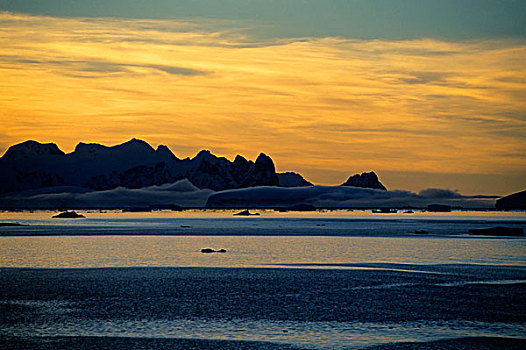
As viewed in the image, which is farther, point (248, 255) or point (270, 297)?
point (248, 255)

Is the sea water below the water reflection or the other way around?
below

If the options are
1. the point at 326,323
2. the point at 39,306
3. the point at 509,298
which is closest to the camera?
the point at 326,323

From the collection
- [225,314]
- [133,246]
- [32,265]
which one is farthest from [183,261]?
[225,314]

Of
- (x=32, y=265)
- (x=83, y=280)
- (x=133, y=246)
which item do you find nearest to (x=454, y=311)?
(x=83, y=280)

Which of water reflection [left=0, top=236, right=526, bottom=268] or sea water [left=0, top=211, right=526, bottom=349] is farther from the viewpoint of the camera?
water reflection [left=0, top=236, right=526, bottom=268]

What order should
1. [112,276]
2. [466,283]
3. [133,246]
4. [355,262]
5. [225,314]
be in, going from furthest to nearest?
[133,246], [355,262], [112,276], [466,283], [225,314]

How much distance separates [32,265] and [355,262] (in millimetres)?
21420

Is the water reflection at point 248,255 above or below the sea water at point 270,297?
above

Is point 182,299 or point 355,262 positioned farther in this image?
point 355,262

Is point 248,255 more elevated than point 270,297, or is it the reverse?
point 248,255

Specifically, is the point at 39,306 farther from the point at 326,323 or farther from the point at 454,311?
the point at 454,311

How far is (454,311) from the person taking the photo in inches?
1006

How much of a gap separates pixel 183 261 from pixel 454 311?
25371 millimetres

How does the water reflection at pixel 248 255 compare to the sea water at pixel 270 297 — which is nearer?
the sea water at pixel 270 297
